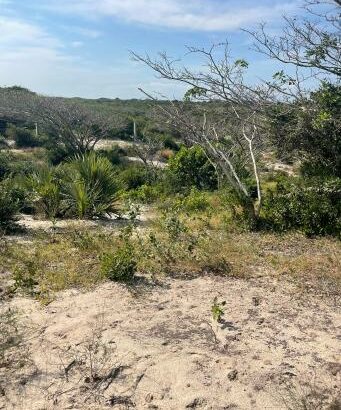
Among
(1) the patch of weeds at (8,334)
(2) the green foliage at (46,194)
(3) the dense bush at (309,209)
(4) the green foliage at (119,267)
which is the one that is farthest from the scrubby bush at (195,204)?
(1) the patch of weeds at (8,334)

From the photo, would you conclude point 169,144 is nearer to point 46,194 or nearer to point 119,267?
point 46,194

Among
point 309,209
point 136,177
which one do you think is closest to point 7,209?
point 309,209

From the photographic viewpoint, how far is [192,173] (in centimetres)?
1689

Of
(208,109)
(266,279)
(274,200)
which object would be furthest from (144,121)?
(266,279)

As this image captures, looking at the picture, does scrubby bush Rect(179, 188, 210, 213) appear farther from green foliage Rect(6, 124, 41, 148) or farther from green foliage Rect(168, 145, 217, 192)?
green foliage Rect(6, 124, 41, 148)

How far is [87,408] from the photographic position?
3584 mm

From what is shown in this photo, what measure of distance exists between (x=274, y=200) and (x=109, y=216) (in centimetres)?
358

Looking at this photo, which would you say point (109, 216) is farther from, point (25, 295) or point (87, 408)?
point (87, 408)

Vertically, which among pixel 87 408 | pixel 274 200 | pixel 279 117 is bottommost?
pixel 87 408

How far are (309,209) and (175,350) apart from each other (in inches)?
190

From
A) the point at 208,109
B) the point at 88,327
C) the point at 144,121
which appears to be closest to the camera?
the point at 88,327

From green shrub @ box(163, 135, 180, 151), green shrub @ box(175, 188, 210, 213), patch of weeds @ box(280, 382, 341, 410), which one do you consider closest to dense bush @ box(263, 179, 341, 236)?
green shrub @ box(175, 188, 210, 213)

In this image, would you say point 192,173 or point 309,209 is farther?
point 192,173

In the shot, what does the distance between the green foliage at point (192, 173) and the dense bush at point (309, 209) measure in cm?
786
